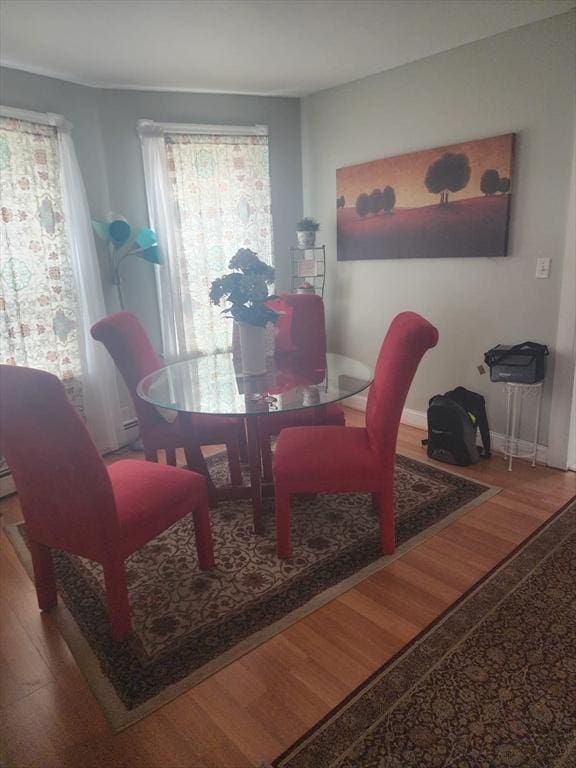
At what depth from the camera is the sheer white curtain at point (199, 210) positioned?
364 cm

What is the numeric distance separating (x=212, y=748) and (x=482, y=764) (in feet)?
2.48

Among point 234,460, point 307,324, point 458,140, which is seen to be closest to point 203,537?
point 234,460

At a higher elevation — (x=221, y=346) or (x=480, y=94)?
(x=480, y=94)

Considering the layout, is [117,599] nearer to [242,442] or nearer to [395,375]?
[395,375]

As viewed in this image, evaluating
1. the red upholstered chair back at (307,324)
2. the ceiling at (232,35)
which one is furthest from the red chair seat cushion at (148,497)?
the ceiling at (232,35)

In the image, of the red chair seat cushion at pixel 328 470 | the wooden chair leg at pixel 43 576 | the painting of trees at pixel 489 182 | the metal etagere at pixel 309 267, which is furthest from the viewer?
the metal etagere at pixel 309 267

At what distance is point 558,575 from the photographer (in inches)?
82.4

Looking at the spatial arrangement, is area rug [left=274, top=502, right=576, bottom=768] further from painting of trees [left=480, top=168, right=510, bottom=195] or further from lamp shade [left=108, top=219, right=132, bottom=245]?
lamp shade [left=108, top=219, right=132, bottom=245]

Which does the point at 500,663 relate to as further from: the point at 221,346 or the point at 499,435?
the point at 221,346

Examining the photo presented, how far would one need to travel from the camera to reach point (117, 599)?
1.77 meters

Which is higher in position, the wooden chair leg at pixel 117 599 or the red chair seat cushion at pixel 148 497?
the red chair seat cushion at pixel 148 497

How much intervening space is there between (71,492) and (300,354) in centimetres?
168

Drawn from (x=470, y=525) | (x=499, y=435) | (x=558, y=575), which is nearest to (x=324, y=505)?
(x=470, y=525)

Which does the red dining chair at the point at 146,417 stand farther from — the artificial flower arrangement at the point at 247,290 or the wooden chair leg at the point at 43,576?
the wooden chair leg at the point at 43,576
